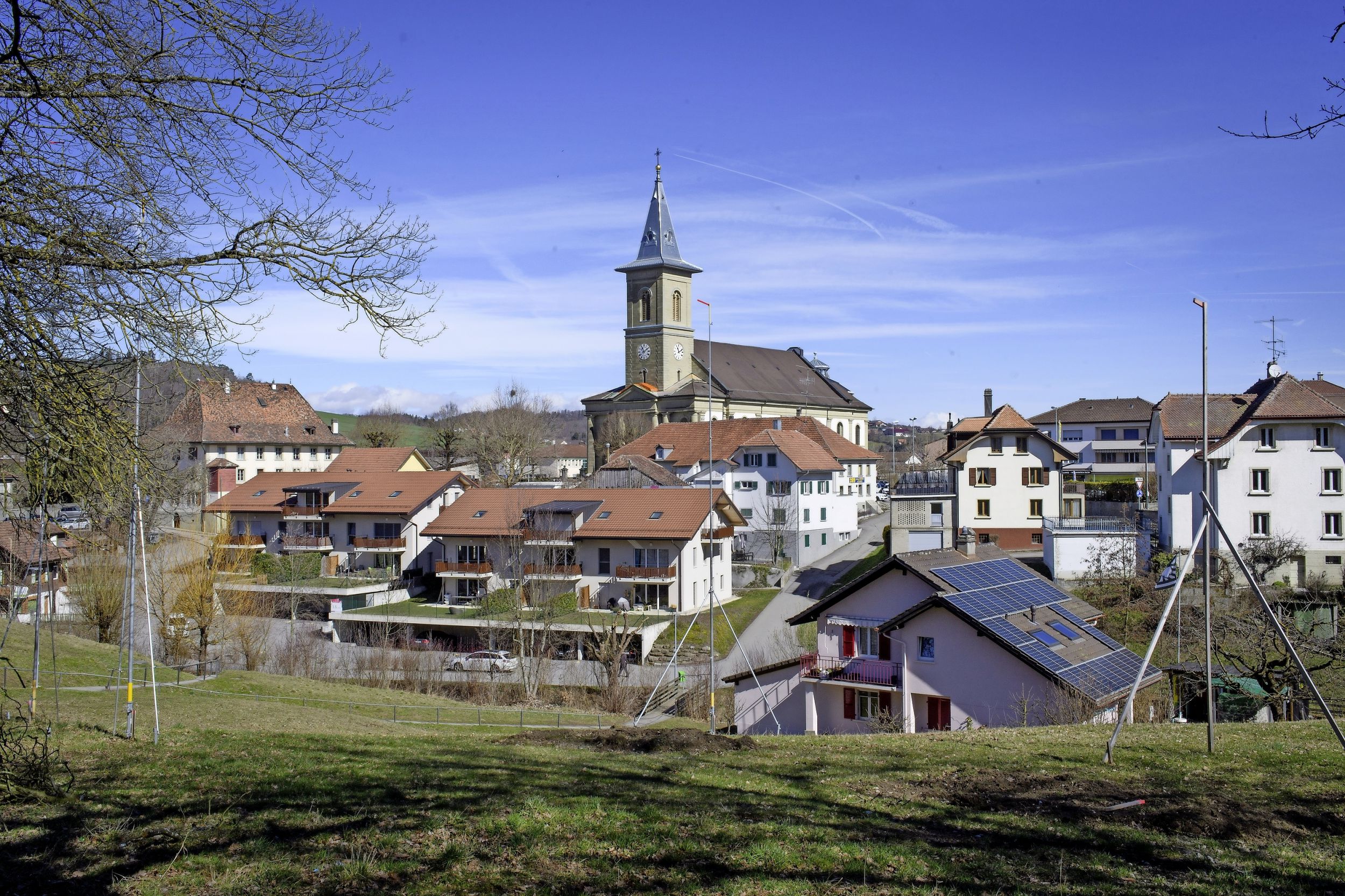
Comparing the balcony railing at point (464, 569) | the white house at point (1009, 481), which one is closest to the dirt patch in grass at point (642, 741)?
the balcony railing at point (464, 569)

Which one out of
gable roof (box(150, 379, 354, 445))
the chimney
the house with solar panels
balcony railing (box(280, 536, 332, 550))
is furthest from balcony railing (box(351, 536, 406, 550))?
the chimney

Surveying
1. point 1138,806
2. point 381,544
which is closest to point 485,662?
point 381,544

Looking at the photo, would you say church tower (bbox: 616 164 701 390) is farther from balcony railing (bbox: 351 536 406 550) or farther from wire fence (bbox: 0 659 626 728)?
wire fence (bbox: 0 659 626 728)

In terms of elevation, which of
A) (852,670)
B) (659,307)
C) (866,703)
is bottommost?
(866,703)

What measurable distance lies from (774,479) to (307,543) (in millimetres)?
26467

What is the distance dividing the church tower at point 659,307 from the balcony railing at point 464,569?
56.1 m

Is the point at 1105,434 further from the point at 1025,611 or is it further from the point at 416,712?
the point at 416,712

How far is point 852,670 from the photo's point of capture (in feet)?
74.8

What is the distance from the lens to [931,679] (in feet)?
70.4

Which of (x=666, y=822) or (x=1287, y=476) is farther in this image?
(x=1287, y=476)

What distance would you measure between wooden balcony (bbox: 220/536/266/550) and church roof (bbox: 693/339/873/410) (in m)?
51.3

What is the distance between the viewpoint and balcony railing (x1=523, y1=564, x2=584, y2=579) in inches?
1623

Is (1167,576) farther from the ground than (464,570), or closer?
farther from the ground

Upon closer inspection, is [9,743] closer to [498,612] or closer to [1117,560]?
[498,612]
